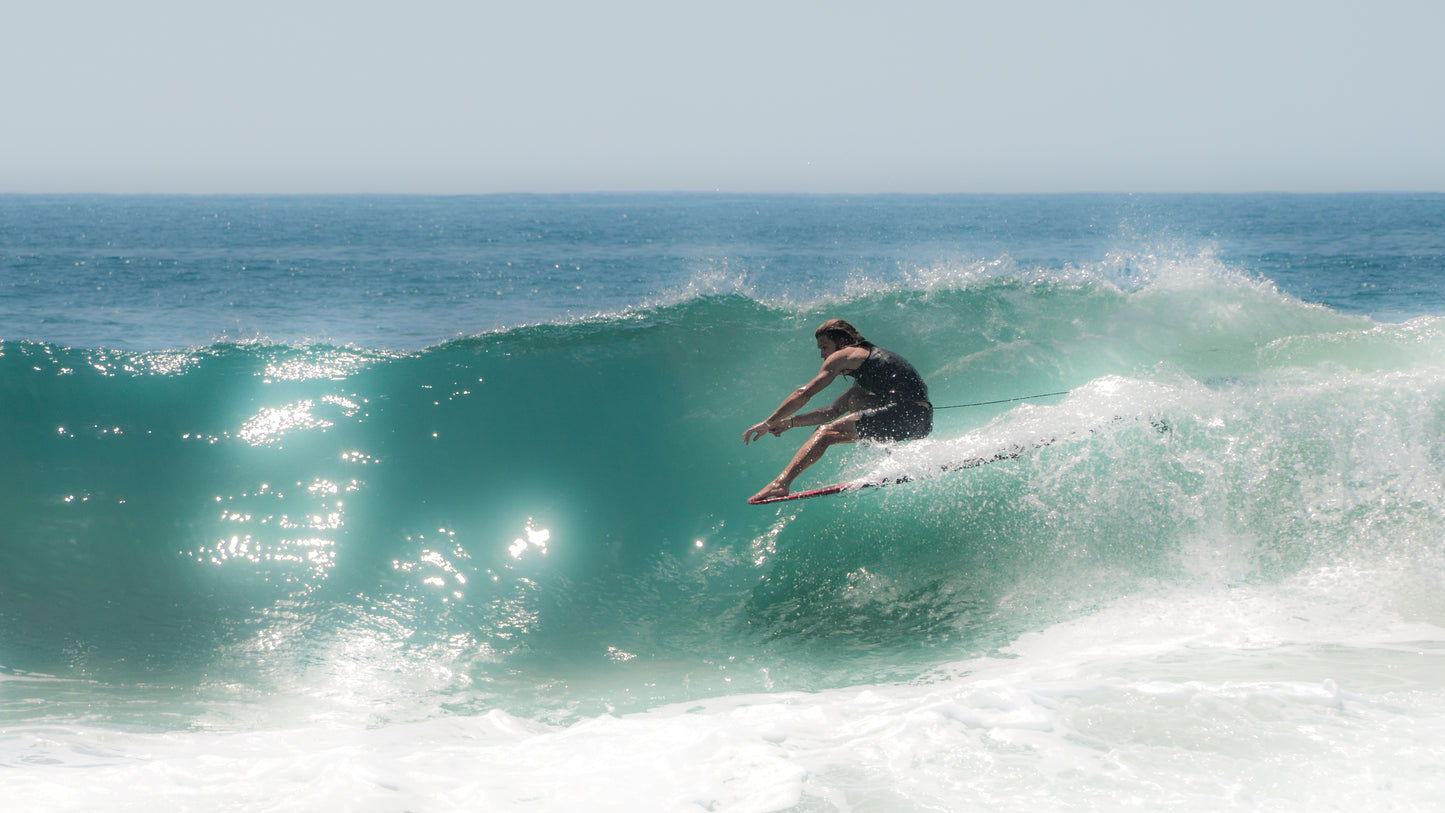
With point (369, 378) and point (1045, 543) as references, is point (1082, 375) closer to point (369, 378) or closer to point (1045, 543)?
point (1045, 543)

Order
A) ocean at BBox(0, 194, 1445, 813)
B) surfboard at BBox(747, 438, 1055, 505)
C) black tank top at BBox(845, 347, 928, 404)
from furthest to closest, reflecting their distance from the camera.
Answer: black tank top at BBox(845, 347, 928, 404), surfboard at BBox(747, 438, 1055, 505), ocean at BBox(0, 194, 1445, 813)

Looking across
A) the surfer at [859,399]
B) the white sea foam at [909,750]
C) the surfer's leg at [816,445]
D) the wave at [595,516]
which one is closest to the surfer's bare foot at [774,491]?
the surfer's leg at [816,445]

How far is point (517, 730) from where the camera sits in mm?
4707

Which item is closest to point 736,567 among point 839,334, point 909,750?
point 839,334

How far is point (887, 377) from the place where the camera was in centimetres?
677

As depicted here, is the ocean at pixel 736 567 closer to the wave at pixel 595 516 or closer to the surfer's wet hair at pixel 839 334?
the wave at pixel 595 516

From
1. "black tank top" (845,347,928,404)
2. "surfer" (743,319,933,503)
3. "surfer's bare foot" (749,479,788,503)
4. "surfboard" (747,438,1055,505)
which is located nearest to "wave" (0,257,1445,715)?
"surfboard" (747,438,1055,505)

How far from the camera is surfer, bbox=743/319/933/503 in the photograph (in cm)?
669

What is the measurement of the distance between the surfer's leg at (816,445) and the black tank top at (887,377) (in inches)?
11.3

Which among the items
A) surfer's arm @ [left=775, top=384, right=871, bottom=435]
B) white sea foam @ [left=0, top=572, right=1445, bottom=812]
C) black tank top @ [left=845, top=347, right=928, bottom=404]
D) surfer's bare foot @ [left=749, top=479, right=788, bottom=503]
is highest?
black tank top @ [left=845, top=347, right=928, bottom=404]

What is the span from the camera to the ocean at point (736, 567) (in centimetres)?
384

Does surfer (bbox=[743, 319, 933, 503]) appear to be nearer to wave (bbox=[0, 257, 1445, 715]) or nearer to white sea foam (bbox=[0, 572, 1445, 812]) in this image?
wave (bbox=[0, 257, 1445, 715])

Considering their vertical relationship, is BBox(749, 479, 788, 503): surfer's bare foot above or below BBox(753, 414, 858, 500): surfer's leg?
below

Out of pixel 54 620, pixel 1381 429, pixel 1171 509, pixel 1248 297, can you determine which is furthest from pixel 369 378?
pixel 1248 297
